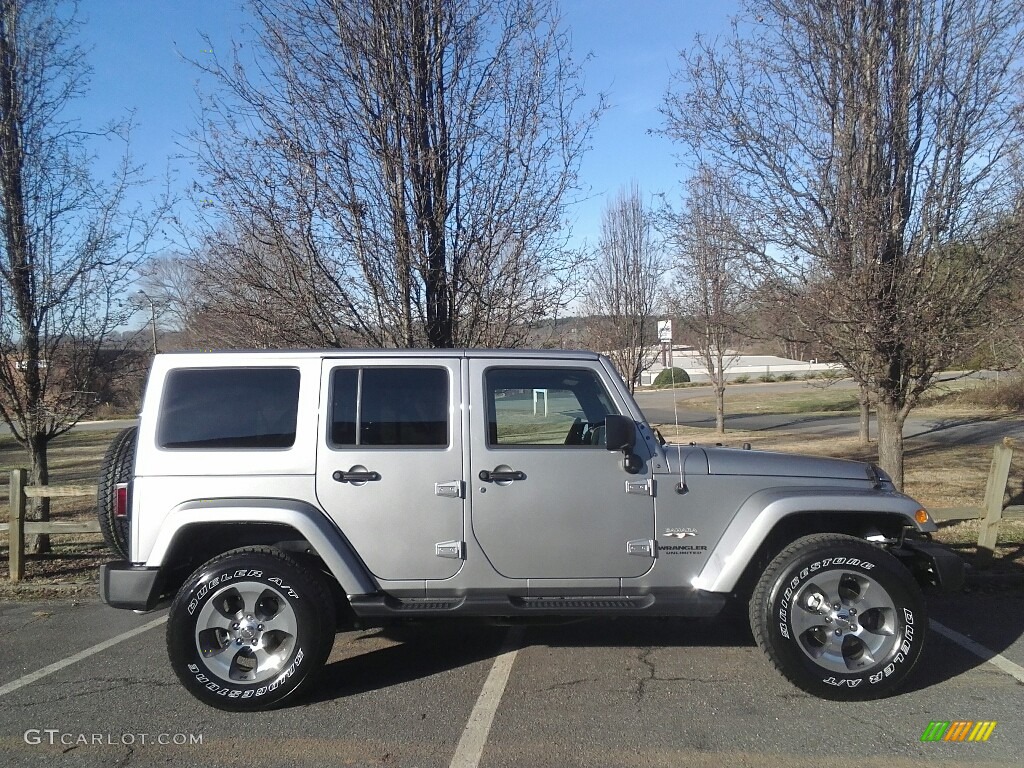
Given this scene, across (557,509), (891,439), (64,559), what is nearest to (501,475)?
(557,509)

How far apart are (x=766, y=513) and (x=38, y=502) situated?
819 centimetres

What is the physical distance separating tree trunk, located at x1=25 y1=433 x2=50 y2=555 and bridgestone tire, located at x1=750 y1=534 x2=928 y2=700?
7.51 meters

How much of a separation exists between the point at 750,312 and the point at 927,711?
5226 mm

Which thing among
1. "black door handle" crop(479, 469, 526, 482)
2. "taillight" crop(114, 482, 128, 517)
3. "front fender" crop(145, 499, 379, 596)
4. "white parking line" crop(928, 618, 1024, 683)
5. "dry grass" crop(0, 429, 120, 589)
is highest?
"black door handle" crop(479, 469, 526, 482)

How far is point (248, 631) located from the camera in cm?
439

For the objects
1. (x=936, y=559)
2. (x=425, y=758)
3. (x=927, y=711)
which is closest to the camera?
(x=425, y=758)

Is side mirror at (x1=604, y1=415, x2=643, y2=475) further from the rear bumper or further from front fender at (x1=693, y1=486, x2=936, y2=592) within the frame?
the rear bumper

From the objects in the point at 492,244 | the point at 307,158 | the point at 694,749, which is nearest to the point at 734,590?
the point at 694,749

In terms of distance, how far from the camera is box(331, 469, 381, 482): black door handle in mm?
4469

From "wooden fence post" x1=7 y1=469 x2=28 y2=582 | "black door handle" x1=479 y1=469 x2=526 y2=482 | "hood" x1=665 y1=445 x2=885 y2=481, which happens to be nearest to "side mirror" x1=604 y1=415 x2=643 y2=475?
"hood" x1=665 y1=445 x2=885 y2=481

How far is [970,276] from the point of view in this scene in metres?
7.41

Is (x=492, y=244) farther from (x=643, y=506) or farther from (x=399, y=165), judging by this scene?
(x=643, y=506)

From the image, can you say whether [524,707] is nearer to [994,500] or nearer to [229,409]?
[229,409]

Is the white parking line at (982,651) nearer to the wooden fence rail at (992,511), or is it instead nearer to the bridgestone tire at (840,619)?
the bridgestone tire at (840,619)
